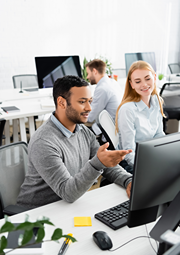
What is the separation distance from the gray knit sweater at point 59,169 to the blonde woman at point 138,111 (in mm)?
402

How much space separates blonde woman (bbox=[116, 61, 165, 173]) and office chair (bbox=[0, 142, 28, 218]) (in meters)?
0.71

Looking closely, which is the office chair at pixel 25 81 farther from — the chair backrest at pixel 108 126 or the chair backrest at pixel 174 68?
the chair backrest at pixel 174 68

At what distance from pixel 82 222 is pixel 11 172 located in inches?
22.8

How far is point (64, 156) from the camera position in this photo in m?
1.35

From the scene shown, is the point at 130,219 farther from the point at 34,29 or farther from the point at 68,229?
the point at 34,29

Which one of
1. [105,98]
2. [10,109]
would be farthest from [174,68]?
[10,109]

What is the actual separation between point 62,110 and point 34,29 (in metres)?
4.13

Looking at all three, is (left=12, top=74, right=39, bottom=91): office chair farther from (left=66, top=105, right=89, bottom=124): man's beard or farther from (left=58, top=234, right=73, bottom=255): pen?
(left=58, top=234, right=73, bottom=255): pen

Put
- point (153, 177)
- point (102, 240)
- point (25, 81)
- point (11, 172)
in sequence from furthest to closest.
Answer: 1. point (25, 81)
2. point (11, 172)
3. point (102, 240)
4. point (153, 177)

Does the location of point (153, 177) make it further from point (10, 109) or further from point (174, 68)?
point (174, 68)

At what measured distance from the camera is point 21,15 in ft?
15.9

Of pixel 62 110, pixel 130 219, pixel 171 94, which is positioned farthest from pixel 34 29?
pixel 130 219

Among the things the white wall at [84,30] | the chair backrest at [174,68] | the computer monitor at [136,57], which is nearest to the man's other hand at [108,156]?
the computer monitor at [136,57]

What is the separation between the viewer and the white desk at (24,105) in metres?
2.84
